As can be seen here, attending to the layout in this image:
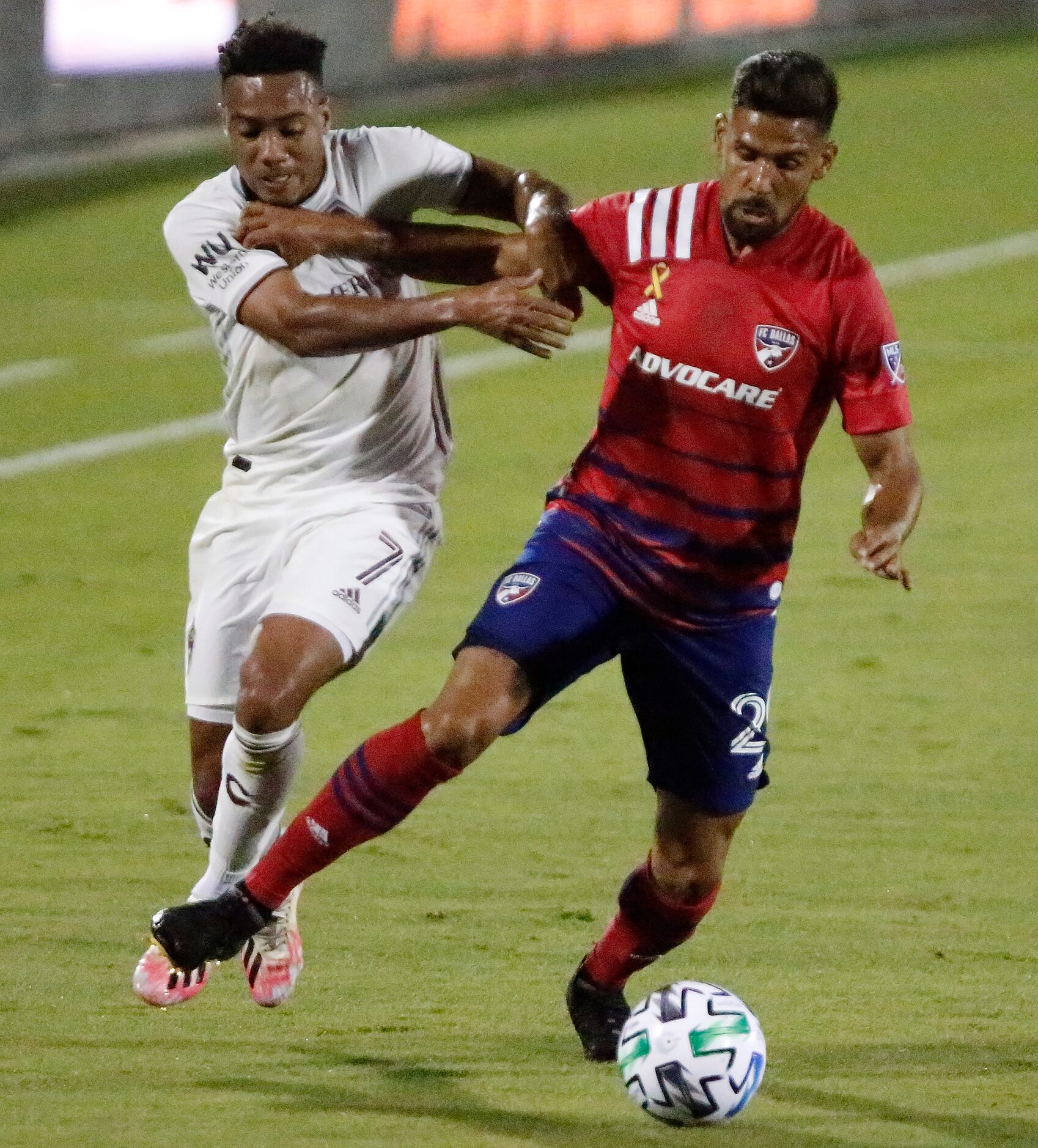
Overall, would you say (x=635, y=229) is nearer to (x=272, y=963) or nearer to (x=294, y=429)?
(x=294, y=429)

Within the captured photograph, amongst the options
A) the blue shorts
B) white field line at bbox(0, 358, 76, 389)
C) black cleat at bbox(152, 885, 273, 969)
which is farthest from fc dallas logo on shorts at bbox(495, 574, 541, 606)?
white field line at bbox(0, 358, 76, 389)

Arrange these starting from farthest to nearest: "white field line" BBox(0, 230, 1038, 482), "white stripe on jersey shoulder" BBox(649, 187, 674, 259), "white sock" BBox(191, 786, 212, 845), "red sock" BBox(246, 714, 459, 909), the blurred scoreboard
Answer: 1. the blurred scoreboard
2. "white field line" BBox(0, 230, 1038, 482)
3. "white sock" BBox(191, 786, 212, 845)
4. "white stripe on jersey shoulder" BBox(649, 187, 674, 259)
5. "red sock" BBox(246, 714, 459, 909)

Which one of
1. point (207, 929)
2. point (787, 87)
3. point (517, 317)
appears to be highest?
point (787, 87)

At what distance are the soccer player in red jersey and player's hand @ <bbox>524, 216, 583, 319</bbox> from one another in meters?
0.09

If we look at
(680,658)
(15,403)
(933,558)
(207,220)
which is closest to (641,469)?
(680,658)

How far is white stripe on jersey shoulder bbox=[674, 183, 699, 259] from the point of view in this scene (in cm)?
522

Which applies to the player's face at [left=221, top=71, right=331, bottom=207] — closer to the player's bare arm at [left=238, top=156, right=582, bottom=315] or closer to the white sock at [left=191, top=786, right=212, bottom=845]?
the player's bare arm at [left=238, top=156, right=582, bottom=315]

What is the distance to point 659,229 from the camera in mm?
5266

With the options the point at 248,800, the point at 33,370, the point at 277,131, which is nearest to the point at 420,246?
the point at 277,131

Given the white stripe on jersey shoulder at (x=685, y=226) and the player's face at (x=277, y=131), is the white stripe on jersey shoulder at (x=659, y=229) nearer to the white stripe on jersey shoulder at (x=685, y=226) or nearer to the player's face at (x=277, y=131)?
Result: the white stripe on jersey shoulder at (x=685, y=226)

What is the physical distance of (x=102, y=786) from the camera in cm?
757

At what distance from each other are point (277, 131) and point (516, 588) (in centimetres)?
129

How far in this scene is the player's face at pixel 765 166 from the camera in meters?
5.02

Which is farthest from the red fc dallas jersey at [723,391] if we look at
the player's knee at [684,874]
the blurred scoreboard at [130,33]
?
the blurred scoreboard at [130,33]
